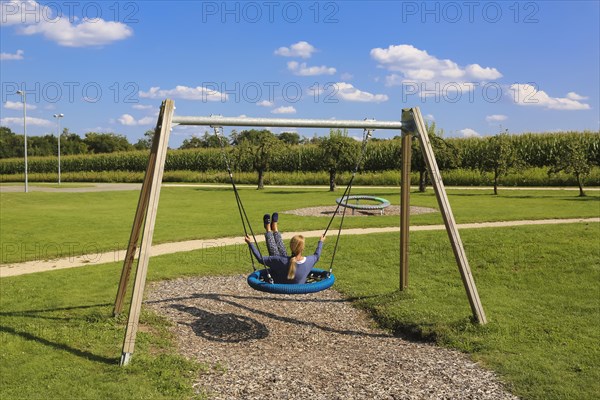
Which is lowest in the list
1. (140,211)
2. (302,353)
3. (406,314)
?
(302,353)

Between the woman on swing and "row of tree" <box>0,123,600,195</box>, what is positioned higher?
"row of tree" <box>0,123,600,195</box>

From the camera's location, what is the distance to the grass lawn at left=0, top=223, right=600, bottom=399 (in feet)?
20.1

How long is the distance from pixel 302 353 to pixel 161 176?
3036mm

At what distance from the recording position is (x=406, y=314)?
28.3 feet

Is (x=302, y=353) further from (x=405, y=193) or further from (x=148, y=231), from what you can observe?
(x=405, y=193)

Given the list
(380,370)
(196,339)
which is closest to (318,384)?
(380,370)

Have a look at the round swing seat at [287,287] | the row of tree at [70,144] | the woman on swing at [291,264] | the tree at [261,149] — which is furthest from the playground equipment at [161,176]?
the row of tree at [70,144]

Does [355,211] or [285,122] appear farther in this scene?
[355,211]

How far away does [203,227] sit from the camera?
1866 centimetres

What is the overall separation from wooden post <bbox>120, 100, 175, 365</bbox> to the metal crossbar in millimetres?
207

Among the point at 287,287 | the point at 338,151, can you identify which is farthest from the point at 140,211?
the point at 338,151

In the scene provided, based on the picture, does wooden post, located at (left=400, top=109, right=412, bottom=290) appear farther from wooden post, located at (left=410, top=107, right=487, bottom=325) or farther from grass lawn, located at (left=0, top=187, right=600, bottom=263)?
grass lawn, located at (left=0, top=187, right=600, bottom=263)

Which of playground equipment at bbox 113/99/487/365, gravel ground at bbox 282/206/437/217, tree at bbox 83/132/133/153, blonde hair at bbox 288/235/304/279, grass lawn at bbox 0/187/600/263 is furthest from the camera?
tree at bbox 83/132/133/153

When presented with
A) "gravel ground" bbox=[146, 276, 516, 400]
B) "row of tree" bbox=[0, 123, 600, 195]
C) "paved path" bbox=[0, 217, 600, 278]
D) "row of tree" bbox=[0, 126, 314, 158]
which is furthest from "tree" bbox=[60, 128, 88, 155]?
"gravel ground" bbox=[146, 276, 516, 400]
